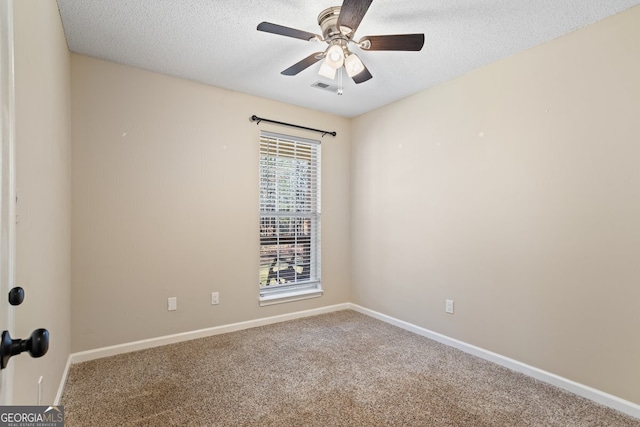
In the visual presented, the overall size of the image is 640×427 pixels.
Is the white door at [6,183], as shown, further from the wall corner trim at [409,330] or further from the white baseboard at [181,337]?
the white baseboard at [181,337]

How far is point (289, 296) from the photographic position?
368cm

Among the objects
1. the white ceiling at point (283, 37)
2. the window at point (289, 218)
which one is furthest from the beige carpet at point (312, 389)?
the white ceiling at point (283, 37)

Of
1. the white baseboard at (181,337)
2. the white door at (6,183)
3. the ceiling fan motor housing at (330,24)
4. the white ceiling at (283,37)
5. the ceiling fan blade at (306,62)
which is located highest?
the white ceiling at (283,37)

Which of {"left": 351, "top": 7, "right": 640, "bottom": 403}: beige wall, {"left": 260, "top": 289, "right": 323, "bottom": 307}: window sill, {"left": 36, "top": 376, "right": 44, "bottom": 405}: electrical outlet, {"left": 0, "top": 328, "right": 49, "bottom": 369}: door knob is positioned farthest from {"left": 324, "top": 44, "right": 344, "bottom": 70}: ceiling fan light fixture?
{"left": 260, "top": 289, "right": 323, "bottom": 307}: window sill

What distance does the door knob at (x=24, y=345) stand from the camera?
645 mm

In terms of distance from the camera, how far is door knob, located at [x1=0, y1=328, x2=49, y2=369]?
0.65 meters

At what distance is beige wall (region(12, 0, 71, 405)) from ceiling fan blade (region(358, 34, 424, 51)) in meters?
1.63

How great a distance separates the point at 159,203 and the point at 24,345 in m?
2.42

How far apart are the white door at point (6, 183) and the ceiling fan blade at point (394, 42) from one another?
1.69 metres

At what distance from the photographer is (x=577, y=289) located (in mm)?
2176

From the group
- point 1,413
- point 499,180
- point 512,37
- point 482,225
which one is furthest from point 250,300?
point 512,37

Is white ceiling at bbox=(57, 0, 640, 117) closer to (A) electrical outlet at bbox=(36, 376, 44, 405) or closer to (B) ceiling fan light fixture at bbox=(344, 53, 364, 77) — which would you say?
(B) ceiling fan light fixture at bbox=(344, 53, 364, 77)

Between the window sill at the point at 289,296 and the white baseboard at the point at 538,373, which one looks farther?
the window sill at the point at 289,296

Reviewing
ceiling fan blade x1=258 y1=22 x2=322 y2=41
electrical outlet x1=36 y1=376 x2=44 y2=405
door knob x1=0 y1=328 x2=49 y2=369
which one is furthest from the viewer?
ceiling fan blade x1=258 y1=22 x2=322 y2=41
